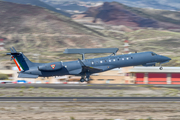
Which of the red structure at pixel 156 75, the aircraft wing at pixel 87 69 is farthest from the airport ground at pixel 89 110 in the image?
the red structure at pixel 156 75

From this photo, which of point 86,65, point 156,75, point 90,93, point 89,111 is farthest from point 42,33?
point 89,111

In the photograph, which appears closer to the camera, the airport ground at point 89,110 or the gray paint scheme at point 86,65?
the airport ground at point 89,110

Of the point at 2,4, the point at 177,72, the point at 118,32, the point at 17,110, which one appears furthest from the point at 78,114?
the point at 2,4

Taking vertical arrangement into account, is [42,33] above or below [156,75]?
above

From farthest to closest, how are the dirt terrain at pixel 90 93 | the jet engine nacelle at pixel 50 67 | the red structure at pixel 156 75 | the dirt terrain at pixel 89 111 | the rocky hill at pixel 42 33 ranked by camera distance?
the rocky hill at pixel 42 33
the red structure at pixel 156 75
the jet engine nacelle at pixel 50 67
the dirt terrain at pixel 90 93
the dirt terrain at pixel 89 111

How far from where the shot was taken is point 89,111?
21219mm

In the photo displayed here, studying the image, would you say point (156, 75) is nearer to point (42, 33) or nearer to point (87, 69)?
point (87, 69)

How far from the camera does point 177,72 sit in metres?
54.3

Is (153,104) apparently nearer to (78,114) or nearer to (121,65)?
(78,114)

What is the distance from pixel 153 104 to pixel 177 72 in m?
32.6

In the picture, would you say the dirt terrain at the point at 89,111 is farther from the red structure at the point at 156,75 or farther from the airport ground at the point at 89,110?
the red structure at the point at 156,75

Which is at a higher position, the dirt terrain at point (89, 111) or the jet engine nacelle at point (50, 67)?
the jet engine nacelle at point (50, 67)

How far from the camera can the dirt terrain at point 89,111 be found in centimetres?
1910

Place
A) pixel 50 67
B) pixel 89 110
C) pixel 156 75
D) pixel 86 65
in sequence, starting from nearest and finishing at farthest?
pixel 89 110 < pixel 50 67 < pixel 86 65 < pixel 156 75
